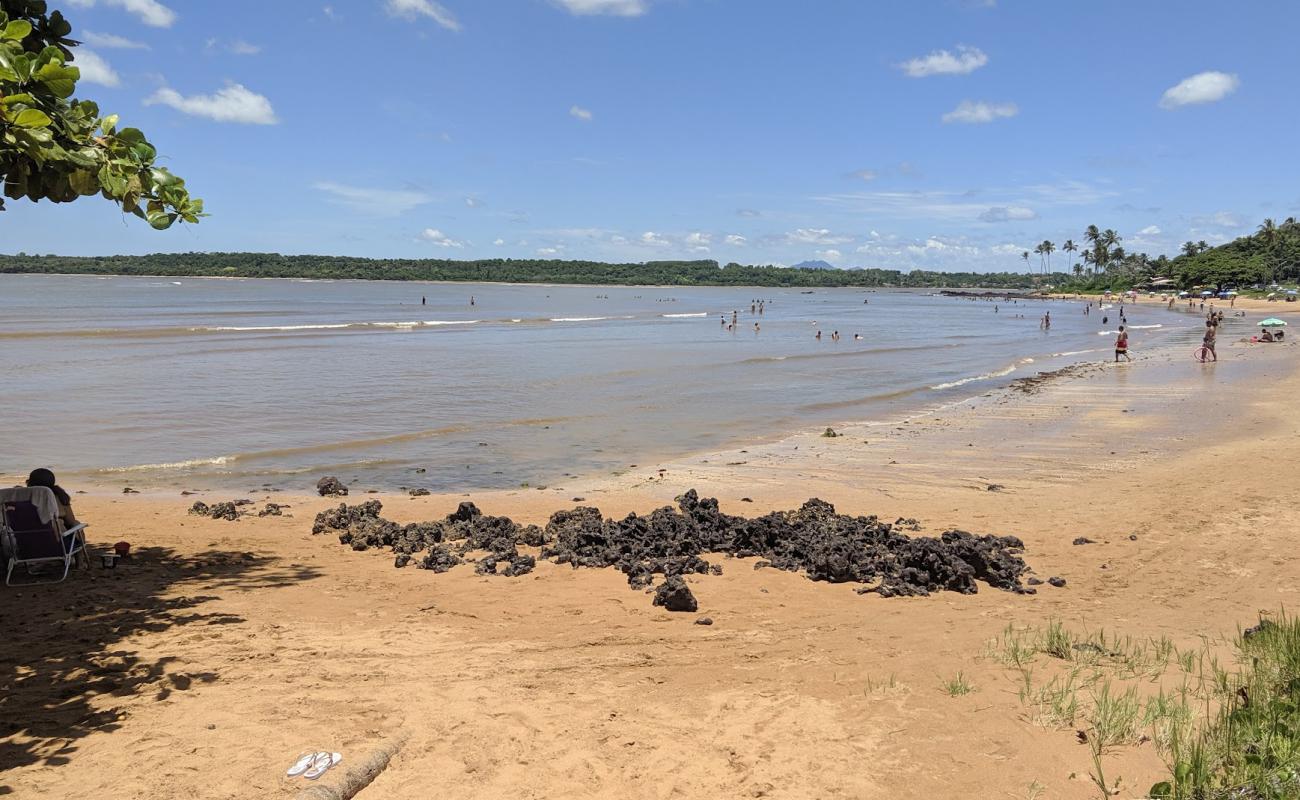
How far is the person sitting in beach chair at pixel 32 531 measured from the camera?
7.66 m

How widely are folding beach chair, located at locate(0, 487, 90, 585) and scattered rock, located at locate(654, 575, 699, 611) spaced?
553 cm

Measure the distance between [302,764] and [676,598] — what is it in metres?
3.52

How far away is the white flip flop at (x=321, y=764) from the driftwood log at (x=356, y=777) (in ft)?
0.25

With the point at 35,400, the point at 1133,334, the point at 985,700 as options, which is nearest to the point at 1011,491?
the point at 985,700

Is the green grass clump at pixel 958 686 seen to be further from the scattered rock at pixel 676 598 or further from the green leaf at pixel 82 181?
the green leaf at pixel 82 181

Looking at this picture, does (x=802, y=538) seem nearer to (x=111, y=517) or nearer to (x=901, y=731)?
(x=901, y=731)

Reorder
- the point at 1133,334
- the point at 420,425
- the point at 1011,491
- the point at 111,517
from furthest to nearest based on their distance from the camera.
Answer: the point at 1133,334
the point at 420,425
the point at 1011,491
the point at 111,517

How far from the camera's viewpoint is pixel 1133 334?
54.2 meters

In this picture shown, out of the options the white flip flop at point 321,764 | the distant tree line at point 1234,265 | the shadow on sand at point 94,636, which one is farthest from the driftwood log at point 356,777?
the distant tree line at point 1234,265

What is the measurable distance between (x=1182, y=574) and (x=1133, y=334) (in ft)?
173

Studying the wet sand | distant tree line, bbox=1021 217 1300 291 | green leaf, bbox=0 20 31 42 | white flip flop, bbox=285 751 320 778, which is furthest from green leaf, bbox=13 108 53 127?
distant tree line, bbox=1021 217 1300 291

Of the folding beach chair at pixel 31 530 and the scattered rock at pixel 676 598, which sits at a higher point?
the folding beach chair at pixel 31 530

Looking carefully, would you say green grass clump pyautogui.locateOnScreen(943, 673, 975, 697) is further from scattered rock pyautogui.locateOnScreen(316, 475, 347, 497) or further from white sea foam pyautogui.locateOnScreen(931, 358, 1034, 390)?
white sea foam pyautogui.locateOnScreen(931, 358, 1034, 390)

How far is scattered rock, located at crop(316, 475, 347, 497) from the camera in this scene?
41.2 ft
